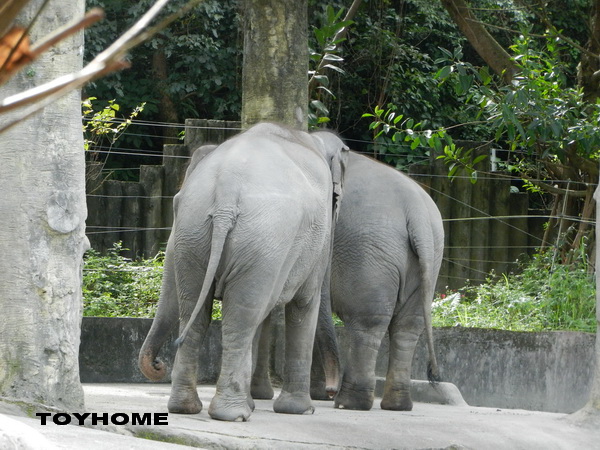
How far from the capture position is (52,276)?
4.42m

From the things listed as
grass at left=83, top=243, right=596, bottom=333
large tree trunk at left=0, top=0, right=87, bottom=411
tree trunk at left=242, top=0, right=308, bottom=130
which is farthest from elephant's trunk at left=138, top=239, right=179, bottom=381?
grass at left=83, top=243, right=596, bottom=333

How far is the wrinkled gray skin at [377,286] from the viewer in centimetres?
626

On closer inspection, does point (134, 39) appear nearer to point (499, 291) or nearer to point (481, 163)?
point (499, 291)

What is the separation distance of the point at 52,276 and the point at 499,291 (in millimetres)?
6126

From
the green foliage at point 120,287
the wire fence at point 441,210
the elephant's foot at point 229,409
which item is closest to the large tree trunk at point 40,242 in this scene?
the elephant's foot at point 229,409

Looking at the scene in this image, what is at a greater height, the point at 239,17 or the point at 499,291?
the point at 239,17

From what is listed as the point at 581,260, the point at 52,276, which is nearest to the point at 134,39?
the point at 52,276

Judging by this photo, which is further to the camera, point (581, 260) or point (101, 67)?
point (581, 260)

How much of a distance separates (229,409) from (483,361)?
3553 millimetres

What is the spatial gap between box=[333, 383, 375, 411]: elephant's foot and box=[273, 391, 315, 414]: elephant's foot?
2.34 ft

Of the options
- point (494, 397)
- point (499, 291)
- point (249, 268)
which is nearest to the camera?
point (249, 268)

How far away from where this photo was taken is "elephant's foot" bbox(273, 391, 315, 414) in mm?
5465

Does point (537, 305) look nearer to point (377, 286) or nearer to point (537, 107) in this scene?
point (537, 107)

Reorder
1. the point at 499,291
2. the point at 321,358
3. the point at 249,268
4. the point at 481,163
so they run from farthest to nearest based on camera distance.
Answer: the point at 481,163 → the point at 499,291 → the point at 321,358 → the point at 249,268
